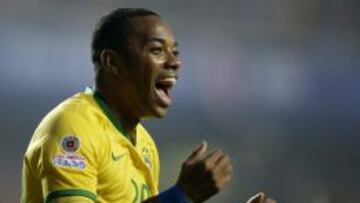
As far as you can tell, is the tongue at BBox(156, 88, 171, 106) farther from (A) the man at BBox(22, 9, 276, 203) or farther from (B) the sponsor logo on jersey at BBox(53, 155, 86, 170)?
(B) the sponsor logo on jersey at BBox(53, 155, 86, 170)

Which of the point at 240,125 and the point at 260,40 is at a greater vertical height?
the point at 260,40

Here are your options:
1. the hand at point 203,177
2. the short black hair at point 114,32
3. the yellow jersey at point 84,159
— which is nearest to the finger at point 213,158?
the hand at point 203,177

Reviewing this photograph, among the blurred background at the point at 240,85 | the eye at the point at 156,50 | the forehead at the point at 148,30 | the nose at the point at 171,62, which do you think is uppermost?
the forehead at the point at 148,30

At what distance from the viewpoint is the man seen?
31.5 inches

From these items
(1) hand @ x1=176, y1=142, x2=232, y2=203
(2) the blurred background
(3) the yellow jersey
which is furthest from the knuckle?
(2) the blurred background

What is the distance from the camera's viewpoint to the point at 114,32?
0.97 meters

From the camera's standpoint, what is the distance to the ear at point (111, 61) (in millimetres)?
959

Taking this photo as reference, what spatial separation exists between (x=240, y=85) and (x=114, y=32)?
96 cm

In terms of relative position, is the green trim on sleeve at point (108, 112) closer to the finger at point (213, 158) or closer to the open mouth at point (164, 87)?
the open mouth at point (164, 87)

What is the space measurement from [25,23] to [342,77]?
1.01 meters

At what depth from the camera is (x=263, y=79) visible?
1.92 meters

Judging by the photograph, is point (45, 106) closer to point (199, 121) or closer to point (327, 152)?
point (199, 121)

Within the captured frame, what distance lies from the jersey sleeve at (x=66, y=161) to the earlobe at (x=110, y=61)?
0.15m

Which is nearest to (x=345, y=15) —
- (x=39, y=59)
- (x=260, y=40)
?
(x=260, y=40)
